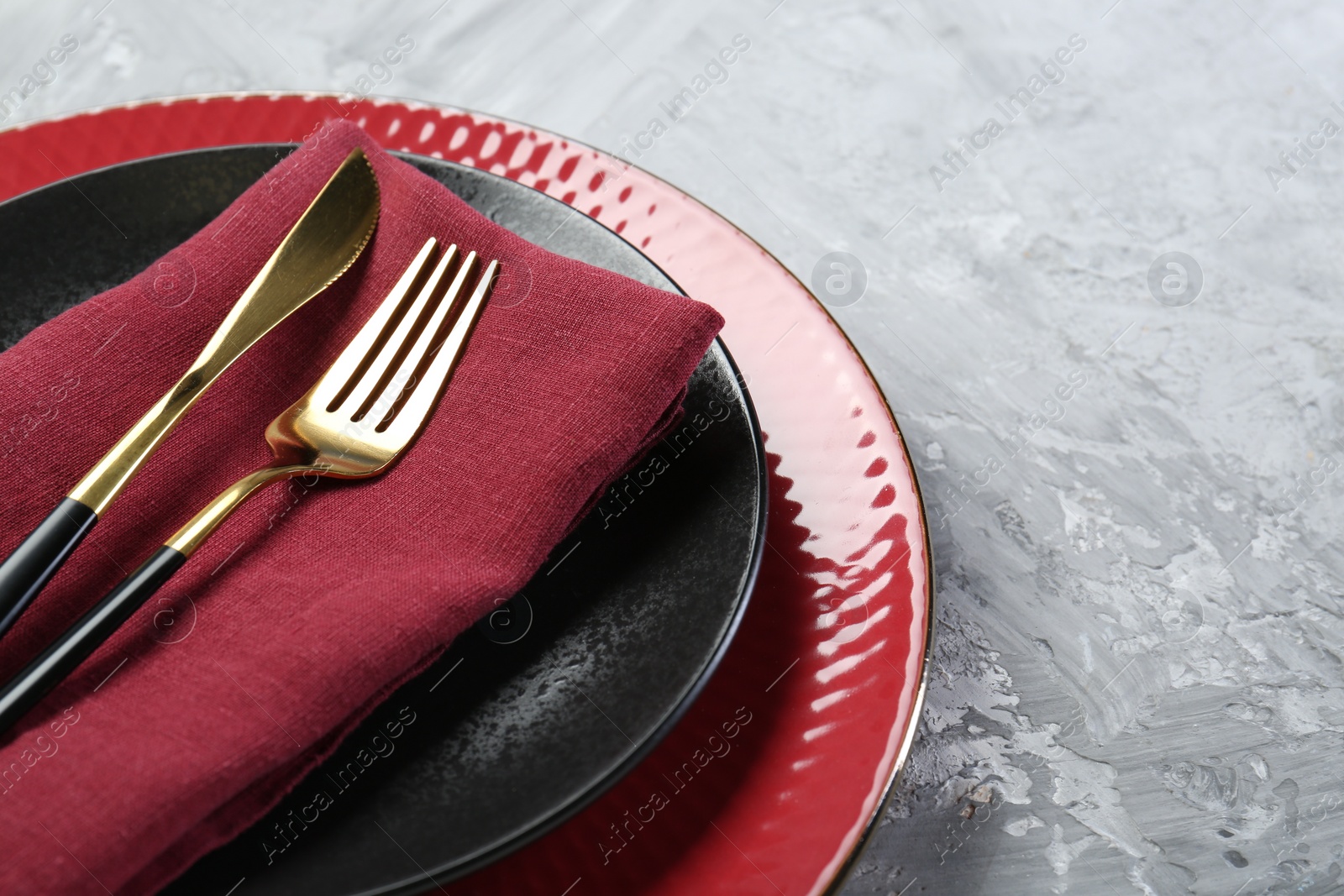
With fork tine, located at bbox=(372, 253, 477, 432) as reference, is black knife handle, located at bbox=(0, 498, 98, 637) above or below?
below

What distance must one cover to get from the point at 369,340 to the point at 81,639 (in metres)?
0.22

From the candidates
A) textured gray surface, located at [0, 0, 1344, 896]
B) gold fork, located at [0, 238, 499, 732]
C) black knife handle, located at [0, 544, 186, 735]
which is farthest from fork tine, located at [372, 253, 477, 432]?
textured gray surface, located at [0, 0, 1344, 896]

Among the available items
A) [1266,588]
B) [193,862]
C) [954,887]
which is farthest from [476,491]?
[1266,588]

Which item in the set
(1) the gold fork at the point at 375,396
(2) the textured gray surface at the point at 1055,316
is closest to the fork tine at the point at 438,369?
(1) the gold fork at the point at 375,396

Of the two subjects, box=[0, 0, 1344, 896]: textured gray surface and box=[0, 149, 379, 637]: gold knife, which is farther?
box=[0, 0, 1344, 896]: textured gray surface

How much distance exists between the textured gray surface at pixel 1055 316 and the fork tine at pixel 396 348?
15.4 inches

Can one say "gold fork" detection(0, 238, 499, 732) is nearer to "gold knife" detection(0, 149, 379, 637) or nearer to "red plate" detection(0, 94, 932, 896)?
"gold knife" detection(0, 149, 379, 637)

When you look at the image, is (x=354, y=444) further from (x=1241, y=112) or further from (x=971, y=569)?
(x=1241, y=112)

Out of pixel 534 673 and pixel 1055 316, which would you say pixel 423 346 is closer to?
pixel 534 673

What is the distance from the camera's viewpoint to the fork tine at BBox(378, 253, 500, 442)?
0.52 metres

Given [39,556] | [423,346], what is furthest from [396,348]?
[39,556]

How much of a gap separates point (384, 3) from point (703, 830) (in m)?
1.02

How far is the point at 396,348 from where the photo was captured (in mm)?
549

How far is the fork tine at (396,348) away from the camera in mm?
530
